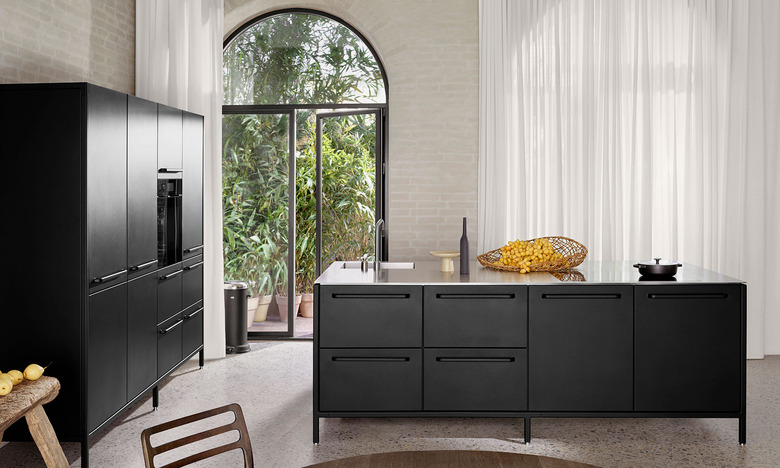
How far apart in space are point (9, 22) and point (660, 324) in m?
4.09

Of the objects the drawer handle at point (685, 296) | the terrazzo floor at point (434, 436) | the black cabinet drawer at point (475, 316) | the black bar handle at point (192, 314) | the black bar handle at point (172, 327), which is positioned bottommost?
the terrazzo floor at point (434, 436)

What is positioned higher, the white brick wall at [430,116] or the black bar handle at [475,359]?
the white brick wall at [430,116]

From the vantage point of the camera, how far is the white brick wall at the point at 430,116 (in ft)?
20.0

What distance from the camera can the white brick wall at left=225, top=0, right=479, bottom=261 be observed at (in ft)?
20.0

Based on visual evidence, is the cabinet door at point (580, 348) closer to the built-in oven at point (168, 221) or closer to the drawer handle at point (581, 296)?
the drawer handle at point (581, 296)

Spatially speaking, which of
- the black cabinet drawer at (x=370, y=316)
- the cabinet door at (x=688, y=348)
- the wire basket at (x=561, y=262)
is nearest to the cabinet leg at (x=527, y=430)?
the cabinet door at (x=688, y=348)

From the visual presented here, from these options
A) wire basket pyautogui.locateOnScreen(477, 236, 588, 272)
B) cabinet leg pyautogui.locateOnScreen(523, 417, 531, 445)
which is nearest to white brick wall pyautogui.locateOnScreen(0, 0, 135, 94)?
wire basket pyautogui.locateOnScreen(477, 236, 588, 272)

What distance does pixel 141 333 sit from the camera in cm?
410

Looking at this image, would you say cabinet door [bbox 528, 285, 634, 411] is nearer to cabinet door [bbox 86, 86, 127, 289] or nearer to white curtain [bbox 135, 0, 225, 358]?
cabinet door [bbox 86, 86, 127, 289]

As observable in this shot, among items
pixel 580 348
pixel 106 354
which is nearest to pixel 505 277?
pixel 580 348

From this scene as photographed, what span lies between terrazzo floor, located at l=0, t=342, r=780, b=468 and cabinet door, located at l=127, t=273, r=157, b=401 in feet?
1.05

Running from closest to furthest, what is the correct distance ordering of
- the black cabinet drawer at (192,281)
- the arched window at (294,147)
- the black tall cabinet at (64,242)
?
the black tall cabinet at (64,242) < the black cabinet drawer at (192,281) < the arched window at (294,147)

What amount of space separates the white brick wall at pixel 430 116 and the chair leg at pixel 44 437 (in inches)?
140

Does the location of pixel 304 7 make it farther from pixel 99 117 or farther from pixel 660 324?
pixel 660 324
